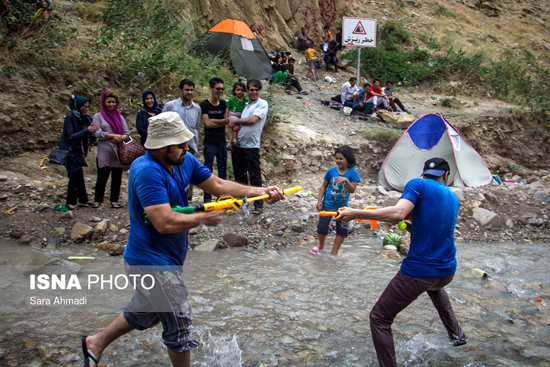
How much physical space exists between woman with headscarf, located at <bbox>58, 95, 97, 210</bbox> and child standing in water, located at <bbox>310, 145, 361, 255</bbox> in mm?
3257

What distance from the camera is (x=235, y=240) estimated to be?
540 cm

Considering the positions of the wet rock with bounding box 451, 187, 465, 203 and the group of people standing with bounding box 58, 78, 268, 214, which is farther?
the wet rock with bounding box 451, 187, 465, 203

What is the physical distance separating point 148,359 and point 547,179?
11317 mm

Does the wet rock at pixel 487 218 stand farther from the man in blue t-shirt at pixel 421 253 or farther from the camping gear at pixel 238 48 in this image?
the camping gear at pixel 238 48

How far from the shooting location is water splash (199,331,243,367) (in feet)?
9.38

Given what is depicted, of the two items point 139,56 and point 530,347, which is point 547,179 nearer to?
point 530,347

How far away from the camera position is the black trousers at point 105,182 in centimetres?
553

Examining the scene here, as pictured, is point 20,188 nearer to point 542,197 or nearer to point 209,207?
point 209,207

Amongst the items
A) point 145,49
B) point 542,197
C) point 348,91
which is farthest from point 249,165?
point 348,91

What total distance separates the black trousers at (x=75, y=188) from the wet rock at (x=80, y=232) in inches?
21.5

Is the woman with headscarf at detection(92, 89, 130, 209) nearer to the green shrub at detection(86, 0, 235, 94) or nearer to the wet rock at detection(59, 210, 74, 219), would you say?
the wet rock at detection(59, 210, 74, 219)

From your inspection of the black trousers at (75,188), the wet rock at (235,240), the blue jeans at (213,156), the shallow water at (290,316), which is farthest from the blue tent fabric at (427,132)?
the black trousers at (75,188)

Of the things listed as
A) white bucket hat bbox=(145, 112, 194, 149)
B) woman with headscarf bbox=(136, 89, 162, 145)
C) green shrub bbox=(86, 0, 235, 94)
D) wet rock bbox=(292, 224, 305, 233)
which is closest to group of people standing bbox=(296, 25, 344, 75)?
green shrub bbox=(86, 0, 235, 94)

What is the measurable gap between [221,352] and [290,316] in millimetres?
833
